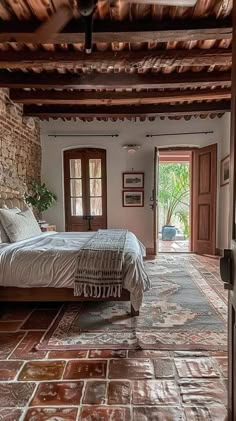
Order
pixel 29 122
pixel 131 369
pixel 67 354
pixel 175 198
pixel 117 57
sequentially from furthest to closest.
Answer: pixel 175 198 → pixel 29 122 → pixel 117 57 → pixel 67 354 → pixel 131 369

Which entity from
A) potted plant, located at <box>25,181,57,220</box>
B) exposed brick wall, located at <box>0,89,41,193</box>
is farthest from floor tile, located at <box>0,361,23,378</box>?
potted plant, located at <box>25,181,57,220</box>

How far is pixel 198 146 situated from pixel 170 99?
6.15ft

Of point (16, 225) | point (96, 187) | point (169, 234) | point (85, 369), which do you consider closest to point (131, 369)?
point (85, 369)

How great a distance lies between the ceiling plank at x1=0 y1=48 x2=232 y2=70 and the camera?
131 inches

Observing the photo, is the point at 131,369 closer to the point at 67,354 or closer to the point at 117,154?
the point at 67,354

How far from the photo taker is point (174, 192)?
9359 millimetres

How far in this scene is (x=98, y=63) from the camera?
3418mm

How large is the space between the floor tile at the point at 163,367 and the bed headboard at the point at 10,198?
296 cm

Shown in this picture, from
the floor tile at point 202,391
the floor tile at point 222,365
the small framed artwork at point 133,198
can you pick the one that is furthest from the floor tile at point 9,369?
the small framed artwork at point 133,198

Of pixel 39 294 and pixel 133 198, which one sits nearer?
pixel 39 294

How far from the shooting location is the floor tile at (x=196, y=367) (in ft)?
6.55

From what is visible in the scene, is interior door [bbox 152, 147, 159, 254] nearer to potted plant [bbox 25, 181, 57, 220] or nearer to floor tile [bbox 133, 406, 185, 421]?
potted plant [bbox 25, 181, 57, 220]

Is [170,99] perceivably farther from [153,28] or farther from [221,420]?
[221,420]

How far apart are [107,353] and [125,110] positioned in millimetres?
4362
